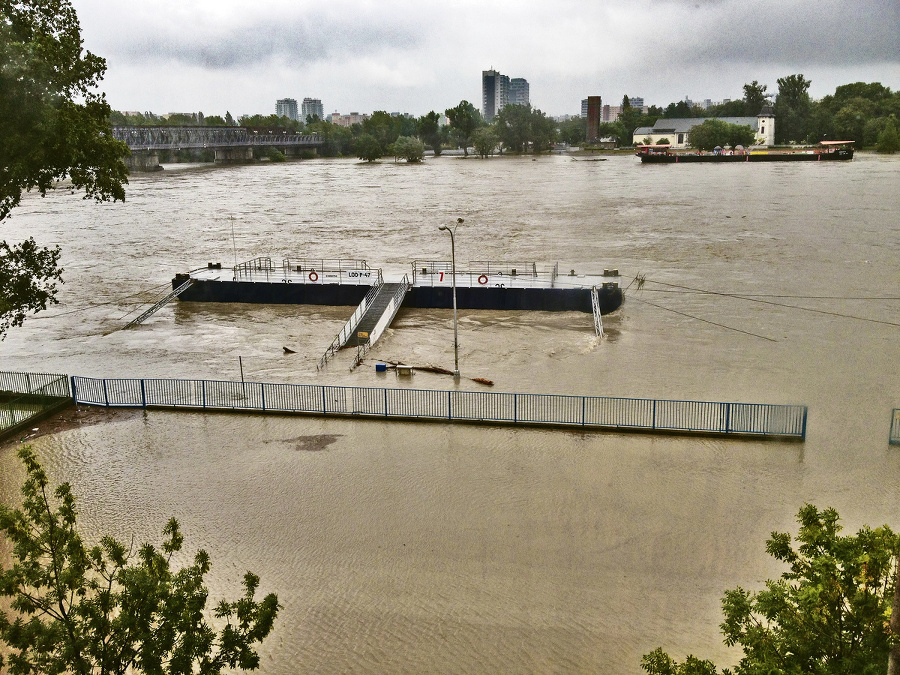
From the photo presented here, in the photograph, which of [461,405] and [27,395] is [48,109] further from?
[461,405]

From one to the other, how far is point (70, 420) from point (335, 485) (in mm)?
11319

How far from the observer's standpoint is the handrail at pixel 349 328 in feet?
109

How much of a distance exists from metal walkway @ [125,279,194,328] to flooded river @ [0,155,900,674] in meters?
0.50

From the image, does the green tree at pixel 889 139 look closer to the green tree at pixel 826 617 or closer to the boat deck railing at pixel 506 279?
the boat deck railing at pixel 506 279

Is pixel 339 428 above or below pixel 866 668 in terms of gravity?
below

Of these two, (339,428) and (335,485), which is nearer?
(335,485)

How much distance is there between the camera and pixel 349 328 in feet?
120

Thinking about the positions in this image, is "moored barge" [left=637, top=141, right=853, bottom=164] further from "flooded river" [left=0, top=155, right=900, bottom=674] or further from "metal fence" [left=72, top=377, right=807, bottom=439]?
"metal fence" [left=72, top=377, right=807, bottom=439]

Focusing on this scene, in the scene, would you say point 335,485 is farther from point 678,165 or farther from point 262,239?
point 678,165

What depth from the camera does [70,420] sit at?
26281 millimetres

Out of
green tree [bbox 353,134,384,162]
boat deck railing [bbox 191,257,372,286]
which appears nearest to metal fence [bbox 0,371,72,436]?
boat deck railing [bbox 191,257,372,286]

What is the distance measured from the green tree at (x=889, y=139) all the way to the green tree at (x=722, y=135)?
27.9 metres

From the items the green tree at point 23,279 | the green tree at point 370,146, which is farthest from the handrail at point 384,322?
the green tree at point 370,146

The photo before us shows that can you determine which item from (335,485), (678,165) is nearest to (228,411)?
(335,485)
